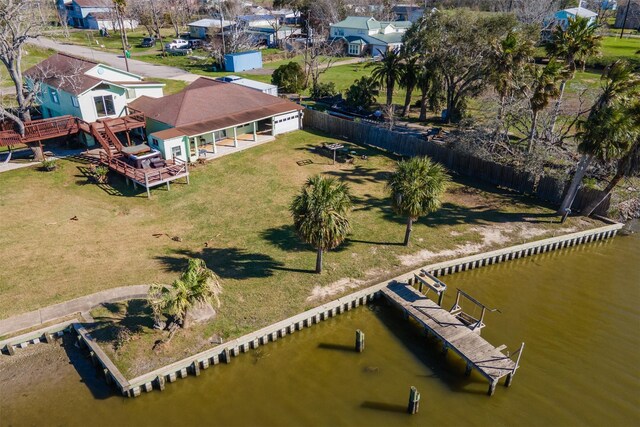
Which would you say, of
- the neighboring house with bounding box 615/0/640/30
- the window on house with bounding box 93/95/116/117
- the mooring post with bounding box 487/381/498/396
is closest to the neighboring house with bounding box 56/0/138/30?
the window on house with bounding box 93/95/116/117

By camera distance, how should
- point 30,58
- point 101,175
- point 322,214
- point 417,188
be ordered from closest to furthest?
1. point 322,214
2. point 417,188
3. point 101,175
4. point 30,58

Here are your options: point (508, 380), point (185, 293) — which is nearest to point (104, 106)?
point (185, 293)

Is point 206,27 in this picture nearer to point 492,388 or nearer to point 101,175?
point 101,175

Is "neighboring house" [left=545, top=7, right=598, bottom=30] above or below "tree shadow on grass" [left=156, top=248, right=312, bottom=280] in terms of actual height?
above

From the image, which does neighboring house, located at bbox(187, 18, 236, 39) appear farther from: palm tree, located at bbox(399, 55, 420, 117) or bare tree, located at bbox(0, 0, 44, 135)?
bare tree, located at bbox(0, 0, 44, 135)

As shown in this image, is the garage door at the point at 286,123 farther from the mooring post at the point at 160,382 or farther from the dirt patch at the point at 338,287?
the mooring post at the point at 160,382

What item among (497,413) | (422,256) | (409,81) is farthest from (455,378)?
(409,81)
